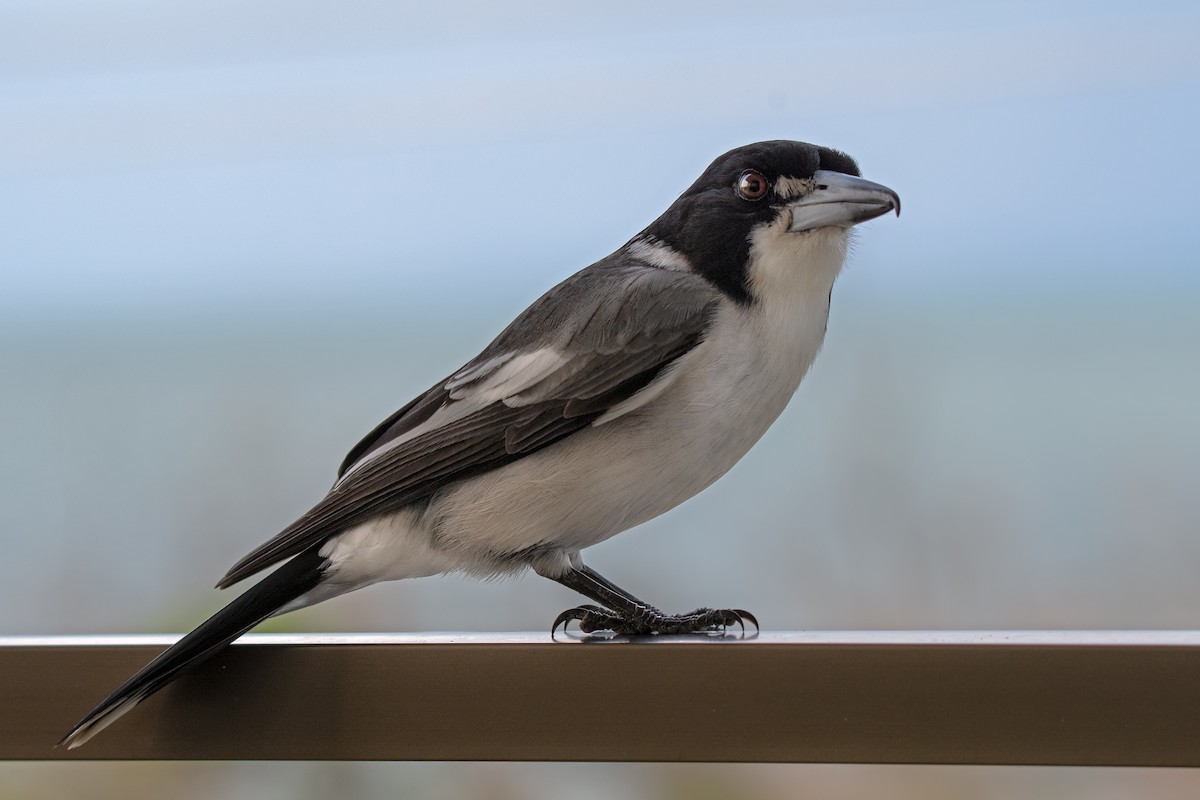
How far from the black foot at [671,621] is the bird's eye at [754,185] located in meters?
0.46

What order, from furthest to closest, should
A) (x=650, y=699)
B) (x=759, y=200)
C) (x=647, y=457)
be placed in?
1. (x=759, y=200)
2. (x=647, y=457)
3. (x=650, y=699)

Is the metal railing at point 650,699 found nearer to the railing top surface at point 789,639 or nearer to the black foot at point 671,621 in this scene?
the railing top surface at point 789,639

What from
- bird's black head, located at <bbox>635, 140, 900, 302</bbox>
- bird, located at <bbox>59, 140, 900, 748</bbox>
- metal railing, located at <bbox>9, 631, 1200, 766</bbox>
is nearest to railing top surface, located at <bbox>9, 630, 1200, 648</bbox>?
metal railing, located at <bbox>9, 631, 1200, 766</bbox>

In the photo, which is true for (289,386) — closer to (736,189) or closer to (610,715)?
(736,189)

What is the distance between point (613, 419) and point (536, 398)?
0.09 m

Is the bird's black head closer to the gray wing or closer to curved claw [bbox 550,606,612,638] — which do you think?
the gray wing

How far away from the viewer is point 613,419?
3.93 ft

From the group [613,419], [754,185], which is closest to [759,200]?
[754,185]

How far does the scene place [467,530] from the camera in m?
1.22

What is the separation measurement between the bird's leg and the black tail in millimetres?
290

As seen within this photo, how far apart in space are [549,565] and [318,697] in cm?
36

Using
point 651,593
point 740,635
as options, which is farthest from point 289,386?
point 740,635

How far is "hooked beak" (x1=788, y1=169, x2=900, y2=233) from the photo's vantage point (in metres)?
1.17

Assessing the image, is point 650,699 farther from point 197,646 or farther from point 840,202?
point 840,202
